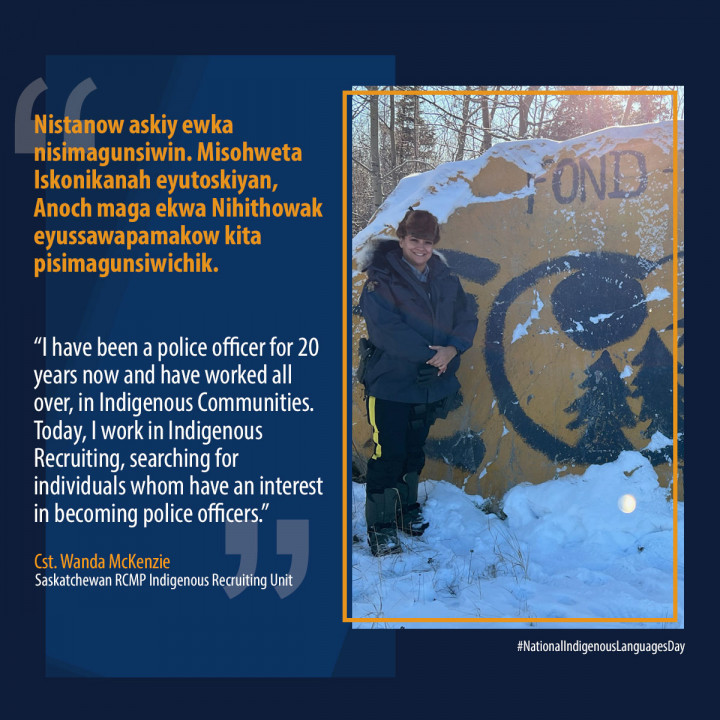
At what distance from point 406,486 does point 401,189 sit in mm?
2196

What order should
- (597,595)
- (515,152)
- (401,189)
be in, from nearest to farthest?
1. (597,595)
2. (515,152)
3. (401,189)

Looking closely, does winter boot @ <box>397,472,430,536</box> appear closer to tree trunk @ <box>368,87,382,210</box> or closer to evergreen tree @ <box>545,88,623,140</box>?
tree trunk @ <box>368,87,382,210</box>

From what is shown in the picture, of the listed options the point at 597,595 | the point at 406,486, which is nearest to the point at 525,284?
the point at 406,486

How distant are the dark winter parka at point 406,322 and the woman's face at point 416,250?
5 cm

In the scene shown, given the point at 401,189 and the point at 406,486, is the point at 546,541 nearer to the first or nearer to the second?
the point at 406,486

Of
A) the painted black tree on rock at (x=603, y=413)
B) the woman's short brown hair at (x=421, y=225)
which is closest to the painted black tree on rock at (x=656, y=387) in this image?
the painted black tree on rock at (x=603, y=413)

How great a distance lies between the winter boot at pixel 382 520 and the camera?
369cm

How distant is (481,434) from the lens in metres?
4.31

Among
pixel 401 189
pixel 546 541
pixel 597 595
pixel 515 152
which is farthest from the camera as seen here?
pixel 401 189

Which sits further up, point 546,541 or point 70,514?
point 70,514

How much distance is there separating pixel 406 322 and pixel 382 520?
1139mm

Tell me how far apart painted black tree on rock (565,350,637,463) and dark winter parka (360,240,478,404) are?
104cm

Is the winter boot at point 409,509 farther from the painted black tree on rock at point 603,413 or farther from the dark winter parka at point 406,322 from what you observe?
the painted black tree on rock at point 603,413

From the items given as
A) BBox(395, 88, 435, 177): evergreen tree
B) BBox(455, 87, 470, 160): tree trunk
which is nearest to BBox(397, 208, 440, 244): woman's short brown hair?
BBox(455, 87, 470, 160): tree trunk
